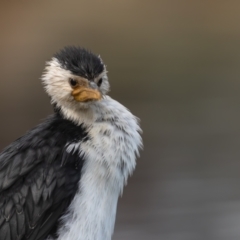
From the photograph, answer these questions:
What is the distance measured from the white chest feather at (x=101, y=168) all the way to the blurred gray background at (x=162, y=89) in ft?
5.92

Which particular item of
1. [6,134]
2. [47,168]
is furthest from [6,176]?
[6,134]

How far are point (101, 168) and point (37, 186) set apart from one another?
0.29 meters

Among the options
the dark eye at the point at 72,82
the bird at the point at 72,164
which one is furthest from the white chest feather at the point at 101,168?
the dark eye at the point at 72,82

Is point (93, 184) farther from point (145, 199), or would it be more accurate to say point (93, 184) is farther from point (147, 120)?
point (147, 120)

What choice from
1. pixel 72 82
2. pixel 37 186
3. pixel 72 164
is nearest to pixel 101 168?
pixel 72 164

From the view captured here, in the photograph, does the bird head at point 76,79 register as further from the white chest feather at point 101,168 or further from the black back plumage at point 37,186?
the black back plumage at point 37,186

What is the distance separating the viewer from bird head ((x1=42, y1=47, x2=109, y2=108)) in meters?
3.41

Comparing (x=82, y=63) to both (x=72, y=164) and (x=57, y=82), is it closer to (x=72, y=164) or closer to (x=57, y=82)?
(x=57, y=82)

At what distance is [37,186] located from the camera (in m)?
3.31

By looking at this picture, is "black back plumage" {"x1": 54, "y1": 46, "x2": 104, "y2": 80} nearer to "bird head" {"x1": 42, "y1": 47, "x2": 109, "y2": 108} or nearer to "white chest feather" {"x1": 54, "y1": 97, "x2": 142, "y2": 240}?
"bird head" {"x1": 42, "y1": 47, "x2": 109, "y2": 108}

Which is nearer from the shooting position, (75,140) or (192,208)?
(75,140)

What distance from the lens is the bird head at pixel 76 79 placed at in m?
3.41

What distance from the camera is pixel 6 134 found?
6.71 meters

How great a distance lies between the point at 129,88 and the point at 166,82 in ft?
1.56
